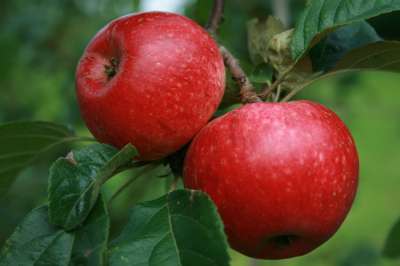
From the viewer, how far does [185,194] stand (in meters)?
1.15

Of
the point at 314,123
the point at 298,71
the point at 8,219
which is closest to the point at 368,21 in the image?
the point at 298,71

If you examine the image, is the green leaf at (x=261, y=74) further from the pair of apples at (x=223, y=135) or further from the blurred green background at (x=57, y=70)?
the blurred green background at (x=57, y=70)

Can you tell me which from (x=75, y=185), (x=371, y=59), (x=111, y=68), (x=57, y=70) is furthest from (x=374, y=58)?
(x=57, y=70)

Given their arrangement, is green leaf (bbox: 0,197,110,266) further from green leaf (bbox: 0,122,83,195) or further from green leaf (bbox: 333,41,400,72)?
green leaf (bbox: 333,41,400,72)

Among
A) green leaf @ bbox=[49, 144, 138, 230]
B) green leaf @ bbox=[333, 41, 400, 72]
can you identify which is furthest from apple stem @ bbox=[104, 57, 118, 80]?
green leaf @ bbox=[333, 41, 400, 72]

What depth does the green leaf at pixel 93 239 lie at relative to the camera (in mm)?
1105

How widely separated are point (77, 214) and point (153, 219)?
0.13 m

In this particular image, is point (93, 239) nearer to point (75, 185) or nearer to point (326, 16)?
point (75, 185)

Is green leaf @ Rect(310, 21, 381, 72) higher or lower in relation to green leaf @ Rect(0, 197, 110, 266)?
higher

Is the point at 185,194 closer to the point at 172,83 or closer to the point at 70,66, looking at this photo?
the point at 172,83

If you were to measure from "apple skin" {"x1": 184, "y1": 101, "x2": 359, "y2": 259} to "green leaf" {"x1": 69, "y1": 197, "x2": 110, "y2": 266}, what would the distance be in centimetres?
18

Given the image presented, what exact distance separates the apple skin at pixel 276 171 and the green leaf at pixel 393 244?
59 centimetres

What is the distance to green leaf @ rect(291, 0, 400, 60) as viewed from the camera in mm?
1226

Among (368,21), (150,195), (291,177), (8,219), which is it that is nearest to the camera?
(291,177)
